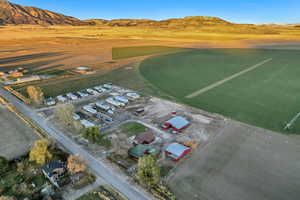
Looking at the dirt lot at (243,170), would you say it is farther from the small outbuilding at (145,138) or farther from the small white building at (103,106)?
the small white building at (103,106)

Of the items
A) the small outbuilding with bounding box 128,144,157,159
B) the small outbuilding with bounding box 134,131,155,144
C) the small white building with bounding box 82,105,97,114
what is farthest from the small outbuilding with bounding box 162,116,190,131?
the small white building with bounding box 82,105,97,114

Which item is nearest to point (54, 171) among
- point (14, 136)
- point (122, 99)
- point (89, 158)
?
point (89, 158)

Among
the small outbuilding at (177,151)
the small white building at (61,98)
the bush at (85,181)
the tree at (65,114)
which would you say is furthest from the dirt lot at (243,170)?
the small white building at (61,98)

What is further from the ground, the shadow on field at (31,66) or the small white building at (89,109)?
the shadow on field at (31,66)

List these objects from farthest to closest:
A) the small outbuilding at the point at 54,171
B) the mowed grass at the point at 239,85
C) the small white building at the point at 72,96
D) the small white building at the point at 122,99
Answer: the small white building at the point at 72,96 → the small white building at the point at 122,99 → the mowed grass at the point at 239,85 → the small outbuilding at the point at 54,171

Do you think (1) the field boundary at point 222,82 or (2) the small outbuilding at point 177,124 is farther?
(1) the field boundary at point 222,82

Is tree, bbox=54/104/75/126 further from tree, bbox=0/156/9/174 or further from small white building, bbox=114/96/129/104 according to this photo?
small white building, bbox=114/96/129/104

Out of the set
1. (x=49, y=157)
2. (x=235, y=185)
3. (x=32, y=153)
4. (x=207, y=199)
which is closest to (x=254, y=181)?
(x=235, y=185)

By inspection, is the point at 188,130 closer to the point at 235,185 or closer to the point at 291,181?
the point at 235,185
